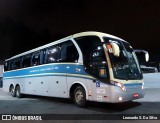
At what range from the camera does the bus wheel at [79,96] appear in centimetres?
552

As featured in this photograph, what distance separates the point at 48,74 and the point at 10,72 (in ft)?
8.58

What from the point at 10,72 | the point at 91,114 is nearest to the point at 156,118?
the point at 91,114

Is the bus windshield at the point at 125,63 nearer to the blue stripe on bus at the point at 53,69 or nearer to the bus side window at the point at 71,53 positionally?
the blue stripe on bus at the point at 53,69

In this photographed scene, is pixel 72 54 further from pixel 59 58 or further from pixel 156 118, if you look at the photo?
pixel 156 118

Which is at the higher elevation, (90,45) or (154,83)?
(90,45)

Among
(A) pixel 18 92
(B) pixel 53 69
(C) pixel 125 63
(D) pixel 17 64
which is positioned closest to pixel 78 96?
(B) pixel 53 69

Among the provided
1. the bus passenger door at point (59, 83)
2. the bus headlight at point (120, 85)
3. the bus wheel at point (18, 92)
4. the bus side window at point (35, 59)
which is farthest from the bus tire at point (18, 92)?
the bus headlight at point (120, 85)

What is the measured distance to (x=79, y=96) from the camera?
562cm

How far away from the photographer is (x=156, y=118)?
14.4ft

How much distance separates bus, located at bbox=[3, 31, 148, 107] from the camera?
16.3 feet

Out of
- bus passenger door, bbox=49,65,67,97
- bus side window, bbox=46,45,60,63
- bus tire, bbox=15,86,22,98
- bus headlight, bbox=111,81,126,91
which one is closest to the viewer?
bus headlight, bbox=111,81,126,91

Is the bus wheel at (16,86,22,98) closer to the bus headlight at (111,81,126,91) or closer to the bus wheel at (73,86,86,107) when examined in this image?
the bus wheel at (73,86,86,107)

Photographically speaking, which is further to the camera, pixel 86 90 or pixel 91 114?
pixel 86 90

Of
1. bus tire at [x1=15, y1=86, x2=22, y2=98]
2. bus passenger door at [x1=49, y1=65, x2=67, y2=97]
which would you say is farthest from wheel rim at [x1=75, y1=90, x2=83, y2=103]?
bus tire at [x1=15, y1=86, x2=22, y2=98]
